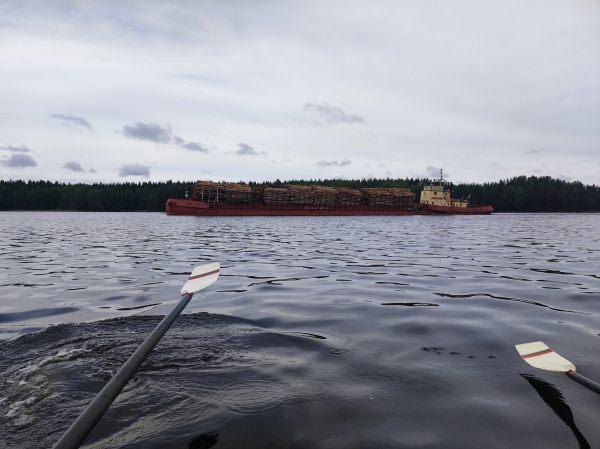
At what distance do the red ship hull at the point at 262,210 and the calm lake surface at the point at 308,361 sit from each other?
42.5m

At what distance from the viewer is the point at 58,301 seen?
6.98 m

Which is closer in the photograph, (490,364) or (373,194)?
(490,364)

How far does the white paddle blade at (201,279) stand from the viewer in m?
5.11

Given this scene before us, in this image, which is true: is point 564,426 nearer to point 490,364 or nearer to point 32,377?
point 490,364

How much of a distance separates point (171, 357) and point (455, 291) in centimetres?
546

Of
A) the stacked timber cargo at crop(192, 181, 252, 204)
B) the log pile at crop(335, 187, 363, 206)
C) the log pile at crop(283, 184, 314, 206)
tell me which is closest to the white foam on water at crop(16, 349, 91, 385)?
the stacked timber cargo at crop(192, 181, 252, 204)

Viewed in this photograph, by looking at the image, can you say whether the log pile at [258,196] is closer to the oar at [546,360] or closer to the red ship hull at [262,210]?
the red ship hull at [262,210]

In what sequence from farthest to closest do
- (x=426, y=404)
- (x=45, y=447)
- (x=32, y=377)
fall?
(x=32, y=377)
(x=426, y=404)
(x=45, y=447)

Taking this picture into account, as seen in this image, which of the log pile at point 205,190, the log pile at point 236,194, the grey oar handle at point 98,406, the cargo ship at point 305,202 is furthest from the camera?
the log pile at point 236,194

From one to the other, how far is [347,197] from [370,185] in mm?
63561

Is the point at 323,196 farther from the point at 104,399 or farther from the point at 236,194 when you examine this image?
the point at 104,399

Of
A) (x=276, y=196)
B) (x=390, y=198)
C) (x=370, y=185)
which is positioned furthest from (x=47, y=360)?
(x=370, y=185)

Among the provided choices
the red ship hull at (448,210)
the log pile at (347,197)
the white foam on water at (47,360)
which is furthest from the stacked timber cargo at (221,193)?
the white foam on water at (47,360)

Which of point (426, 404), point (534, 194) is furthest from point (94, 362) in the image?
point (534, 194)
